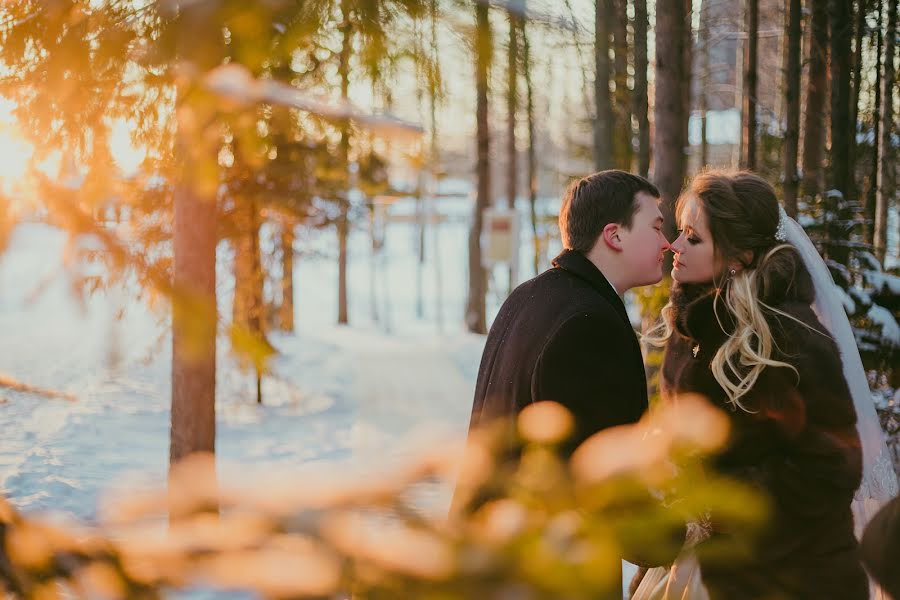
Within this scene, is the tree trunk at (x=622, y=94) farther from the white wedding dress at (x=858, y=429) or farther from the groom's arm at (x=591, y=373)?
the groom's arm at (x=591, y=373)

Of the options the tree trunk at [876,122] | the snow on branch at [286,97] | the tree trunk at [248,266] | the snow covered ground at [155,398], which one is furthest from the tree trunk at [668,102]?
the tree trunk at [248,266]

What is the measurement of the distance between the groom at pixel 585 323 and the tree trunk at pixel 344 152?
0.84m

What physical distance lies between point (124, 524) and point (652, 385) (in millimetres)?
5732

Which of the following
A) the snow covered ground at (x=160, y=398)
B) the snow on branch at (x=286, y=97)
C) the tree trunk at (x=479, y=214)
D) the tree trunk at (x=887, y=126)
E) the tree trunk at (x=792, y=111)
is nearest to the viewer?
the snow on branch at (x=286, y=97)

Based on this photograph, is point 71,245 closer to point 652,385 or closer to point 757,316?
point 757,316

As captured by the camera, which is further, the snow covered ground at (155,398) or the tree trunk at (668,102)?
the snow covered ground at (155,398)

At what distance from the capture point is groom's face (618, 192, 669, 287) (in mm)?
2732

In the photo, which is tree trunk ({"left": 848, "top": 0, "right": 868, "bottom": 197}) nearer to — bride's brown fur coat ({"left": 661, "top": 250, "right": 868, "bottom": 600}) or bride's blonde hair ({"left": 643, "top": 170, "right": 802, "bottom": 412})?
bride's blonde hair ({"left": 643, "top": 170, "right": 802, "bottom": 412})

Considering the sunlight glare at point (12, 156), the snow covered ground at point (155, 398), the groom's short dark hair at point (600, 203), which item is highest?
the sunlight glare at point (12, 156)

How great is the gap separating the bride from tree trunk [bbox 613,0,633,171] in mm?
8453

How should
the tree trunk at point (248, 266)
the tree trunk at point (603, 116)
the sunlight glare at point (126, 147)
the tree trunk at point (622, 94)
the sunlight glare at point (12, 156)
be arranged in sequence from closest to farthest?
1. the sunlight glare at point (12, 156)
2. the sunlight glare at point (126, 147)
3. the tree trunk at point (248, 266)
4. the tree trunk at point (622, 94)
5. the tree trunk at point (603, 116)

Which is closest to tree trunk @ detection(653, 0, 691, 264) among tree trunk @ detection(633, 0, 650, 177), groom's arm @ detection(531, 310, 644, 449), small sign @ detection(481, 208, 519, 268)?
tree trunk @ detection(633, 0, 650, 177)

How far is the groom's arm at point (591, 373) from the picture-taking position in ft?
7.85

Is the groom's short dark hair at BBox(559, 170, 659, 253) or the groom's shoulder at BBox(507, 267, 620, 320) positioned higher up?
the groom's short dark hair at BBox(559, 170, 659, 253)
